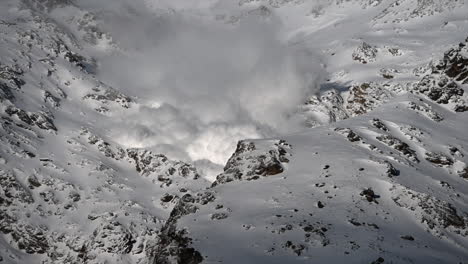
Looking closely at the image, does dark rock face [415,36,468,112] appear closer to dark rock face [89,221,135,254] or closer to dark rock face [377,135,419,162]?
dark rock face [377,135,419,162]

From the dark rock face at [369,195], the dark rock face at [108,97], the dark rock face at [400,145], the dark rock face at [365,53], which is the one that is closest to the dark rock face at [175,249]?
the dark rock face at [369,195]

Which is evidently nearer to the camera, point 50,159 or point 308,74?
point 50,159

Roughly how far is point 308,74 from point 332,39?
2527 cm

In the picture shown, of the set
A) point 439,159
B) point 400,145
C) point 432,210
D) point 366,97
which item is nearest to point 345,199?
point 432,210

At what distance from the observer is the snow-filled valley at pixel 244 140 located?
35.0 metres

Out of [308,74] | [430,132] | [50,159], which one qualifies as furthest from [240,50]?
[430,132]

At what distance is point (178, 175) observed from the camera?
108 m

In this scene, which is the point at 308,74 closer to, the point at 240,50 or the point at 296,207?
the point at 240,50

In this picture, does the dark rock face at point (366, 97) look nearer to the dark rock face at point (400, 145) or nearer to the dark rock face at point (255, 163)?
the dark rock face at point (400, 145)

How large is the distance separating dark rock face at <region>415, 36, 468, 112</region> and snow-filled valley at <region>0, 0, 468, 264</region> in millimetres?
244

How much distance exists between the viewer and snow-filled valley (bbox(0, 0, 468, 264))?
1379 inches

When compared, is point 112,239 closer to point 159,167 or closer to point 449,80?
point 159,167

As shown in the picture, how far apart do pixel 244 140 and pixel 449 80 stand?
4460cm

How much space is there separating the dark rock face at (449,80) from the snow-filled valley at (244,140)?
0.80ft
